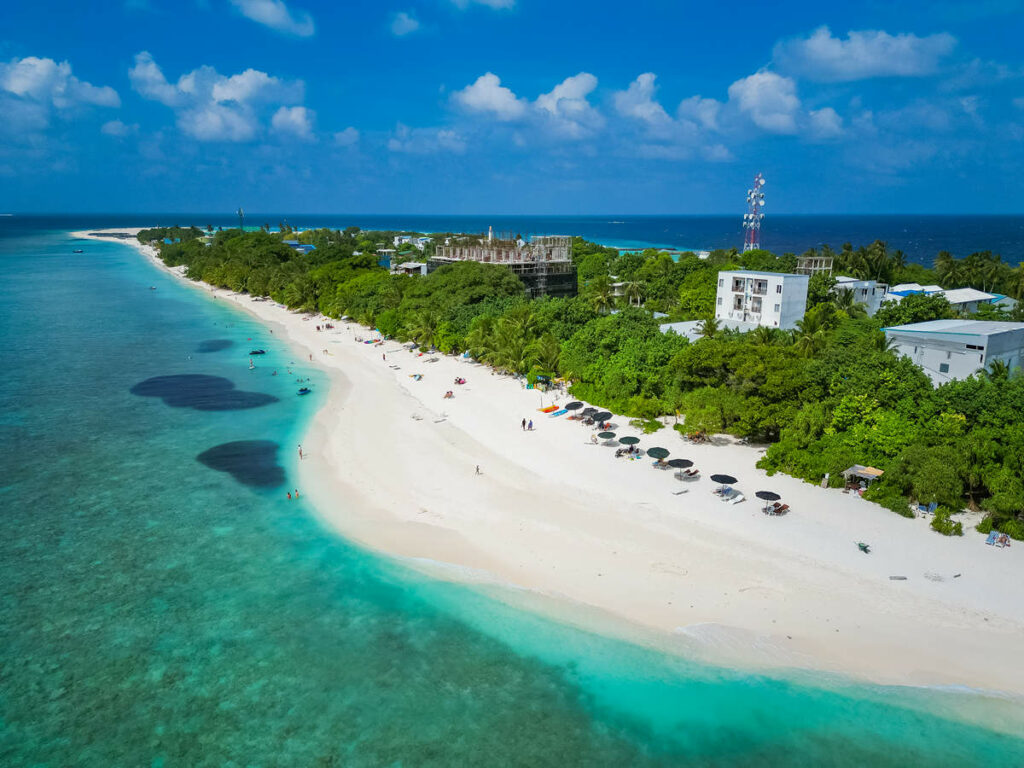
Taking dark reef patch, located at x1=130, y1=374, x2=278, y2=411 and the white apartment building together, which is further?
the white apartment building

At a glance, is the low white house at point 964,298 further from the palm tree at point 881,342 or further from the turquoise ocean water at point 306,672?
the turquoise ocean water at point 306,672

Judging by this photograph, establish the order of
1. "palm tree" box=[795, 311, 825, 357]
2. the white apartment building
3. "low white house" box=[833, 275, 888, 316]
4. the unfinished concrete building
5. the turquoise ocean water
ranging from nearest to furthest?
1. the turquoise ocean water
2. "palm tree" box=[795, 311, 825, 357]
3. the white apartment building
4. "low white house" box=[833, 275, 888, 316]
5. the unfinished concrete building

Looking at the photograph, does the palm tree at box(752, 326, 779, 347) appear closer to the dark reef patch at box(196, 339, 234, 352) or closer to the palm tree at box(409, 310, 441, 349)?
the palm tree at box(409, 310, 441, 349)

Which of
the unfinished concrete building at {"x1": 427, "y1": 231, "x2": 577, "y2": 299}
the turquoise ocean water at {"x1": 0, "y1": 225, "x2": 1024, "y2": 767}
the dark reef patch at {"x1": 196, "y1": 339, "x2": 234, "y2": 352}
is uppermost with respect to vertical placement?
the unfinished concrete building at {"x1": 427, "y1": 231, "x2": 577, "y2": 299}

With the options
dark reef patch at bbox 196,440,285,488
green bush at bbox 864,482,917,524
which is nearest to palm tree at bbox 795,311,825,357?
green bush at bbox 864,482,917,524

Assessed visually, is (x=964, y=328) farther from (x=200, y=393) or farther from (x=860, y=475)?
(x=200, y=393)

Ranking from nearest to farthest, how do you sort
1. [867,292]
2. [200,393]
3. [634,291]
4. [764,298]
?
[200,393]
[764,298]
[867,292]
[634,291]

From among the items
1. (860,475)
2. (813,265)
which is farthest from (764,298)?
(860,475)
